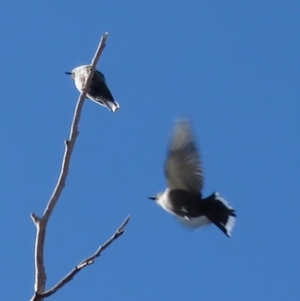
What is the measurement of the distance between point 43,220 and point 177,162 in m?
2.95

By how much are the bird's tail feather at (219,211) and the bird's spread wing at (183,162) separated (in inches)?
6.1

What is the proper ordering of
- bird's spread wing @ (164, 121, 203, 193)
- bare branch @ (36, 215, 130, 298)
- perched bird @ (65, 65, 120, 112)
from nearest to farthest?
bare branch @ (36, 215, 130, 298), bird's spread wing @ (164, 121, 203, 193), perched bird @ (65, 65, 120, 112)

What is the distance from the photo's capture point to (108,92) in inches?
298

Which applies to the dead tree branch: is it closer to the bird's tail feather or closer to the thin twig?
the thin twig

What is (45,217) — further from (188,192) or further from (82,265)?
(188,192)

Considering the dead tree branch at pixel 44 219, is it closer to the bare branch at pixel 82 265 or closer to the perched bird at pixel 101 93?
the bare branch at pixel 82 265

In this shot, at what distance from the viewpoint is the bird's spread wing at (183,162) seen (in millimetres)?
5794

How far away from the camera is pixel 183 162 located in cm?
593

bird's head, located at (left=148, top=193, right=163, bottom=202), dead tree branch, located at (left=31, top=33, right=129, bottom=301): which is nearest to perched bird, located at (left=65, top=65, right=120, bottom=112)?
bird's head, located at (left=148, top=193, right=163, bottom=202)

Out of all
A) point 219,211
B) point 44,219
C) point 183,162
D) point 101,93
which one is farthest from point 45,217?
point 101,93

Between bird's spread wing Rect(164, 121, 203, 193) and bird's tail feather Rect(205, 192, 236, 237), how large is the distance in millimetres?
155

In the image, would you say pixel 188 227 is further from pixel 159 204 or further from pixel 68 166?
pixel 68 166

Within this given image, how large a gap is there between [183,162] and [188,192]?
27cm

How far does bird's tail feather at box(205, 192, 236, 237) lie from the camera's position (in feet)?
19.2
